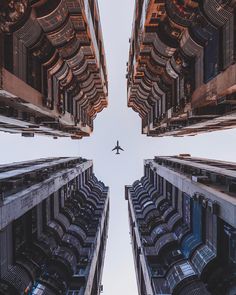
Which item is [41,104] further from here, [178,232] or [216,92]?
[178,232]

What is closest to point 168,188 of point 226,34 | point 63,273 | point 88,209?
point 88,209

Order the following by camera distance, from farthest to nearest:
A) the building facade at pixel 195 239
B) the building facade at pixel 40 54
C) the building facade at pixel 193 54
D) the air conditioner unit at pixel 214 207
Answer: the building facade at pixel 195 239 → the air conditioner unit at pixel 214 207 → the building facade at pixel 40 54 → the building facade at pixel 193 54

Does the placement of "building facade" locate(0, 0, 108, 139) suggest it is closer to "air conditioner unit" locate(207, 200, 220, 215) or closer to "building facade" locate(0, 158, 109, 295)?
"building facade" locate(0, 158, 109, 295)

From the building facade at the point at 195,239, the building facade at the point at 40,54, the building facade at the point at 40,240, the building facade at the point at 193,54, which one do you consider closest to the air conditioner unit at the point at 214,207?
the building facade at the point at 195,239

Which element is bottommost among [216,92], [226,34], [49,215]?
[49,215]

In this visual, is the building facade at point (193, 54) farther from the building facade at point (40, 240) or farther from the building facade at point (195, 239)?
the building facade at point (40, 240)

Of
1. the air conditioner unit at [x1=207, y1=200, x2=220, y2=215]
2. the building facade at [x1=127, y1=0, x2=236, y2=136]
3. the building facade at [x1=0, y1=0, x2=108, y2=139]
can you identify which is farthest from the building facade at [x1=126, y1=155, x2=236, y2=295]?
the building facade at [x1=0, y1=0, x2=108, y2=139]
